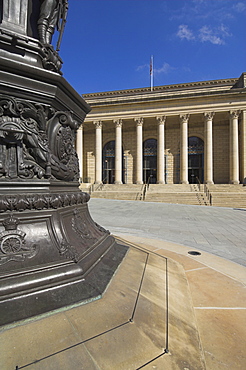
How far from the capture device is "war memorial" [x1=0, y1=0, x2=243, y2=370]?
1374 mm

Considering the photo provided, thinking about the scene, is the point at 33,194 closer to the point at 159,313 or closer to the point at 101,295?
the point at 101,295

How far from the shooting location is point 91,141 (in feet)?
124

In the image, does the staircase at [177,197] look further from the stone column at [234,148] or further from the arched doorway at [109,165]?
the arched doorway at [109,165]

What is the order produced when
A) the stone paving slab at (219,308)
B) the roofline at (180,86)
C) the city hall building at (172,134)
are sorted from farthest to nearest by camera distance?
the roofline at (180,86), the city hall building at (172,134), the stone paving slab at (219,308)

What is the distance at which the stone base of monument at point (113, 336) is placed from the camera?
126 centimetres

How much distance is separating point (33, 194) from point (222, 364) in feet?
7.13

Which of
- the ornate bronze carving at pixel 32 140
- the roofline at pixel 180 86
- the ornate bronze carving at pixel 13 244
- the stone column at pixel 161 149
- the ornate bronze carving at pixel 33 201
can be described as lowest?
the ornate bronze carving at pixel 13 244

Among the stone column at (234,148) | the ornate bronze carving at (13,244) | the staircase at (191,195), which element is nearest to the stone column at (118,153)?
the staircase at (191,195)

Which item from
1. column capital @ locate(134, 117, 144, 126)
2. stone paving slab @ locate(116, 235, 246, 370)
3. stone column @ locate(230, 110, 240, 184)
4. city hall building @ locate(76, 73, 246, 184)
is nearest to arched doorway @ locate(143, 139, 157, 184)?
city hall building @ locate(76, 73, 246, 184)

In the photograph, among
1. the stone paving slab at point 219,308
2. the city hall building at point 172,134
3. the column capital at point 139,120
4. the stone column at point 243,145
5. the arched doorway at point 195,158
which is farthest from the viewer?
the arched doorway at point 195,158

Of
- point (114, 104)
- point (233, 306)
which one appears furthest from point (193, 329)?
point (114, 104)

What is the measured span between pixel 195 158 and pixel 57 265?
36025 mm

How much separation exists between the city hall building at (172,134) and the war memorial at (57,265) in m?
28.2

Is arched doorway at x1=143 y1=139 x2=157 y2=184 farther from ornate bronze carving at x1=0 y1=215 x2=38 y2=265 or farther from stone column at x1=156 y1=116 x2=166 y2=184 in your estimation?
ornate bronze carving at x1=0 y1=215 x2=38 y2=265
